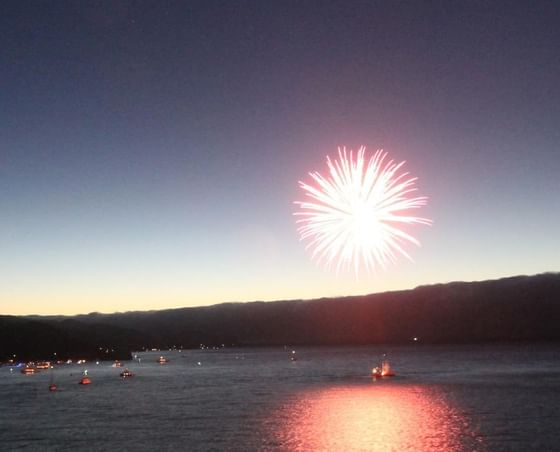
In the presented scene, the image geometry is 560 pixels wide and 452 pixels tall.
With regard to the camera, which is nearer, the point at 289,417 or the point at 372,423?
the point at 372,423

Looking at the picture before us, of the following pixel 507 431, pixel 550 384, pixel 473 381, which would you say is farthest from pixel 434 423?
pixel 473 381

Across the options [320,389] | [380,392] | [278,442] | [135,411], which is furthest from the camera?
[320,389]

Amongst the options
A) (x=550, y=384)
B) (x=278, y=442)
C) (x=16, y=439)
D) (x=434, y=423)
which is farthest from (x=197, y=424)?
(x=550, y=384)

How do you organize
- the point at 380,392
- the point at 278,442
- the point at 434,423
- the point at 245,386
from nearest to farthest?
the point at 278,442 < the point at 434,423 < the point at 380,392 < the point at 245,386

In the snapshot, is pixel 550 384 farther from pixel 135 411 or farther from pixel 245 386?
pixel 135 411

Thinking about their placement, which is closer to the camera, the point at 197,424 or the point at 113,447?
the point at 113,447

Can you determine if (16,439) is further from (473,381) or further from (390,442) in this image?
(473,381)
